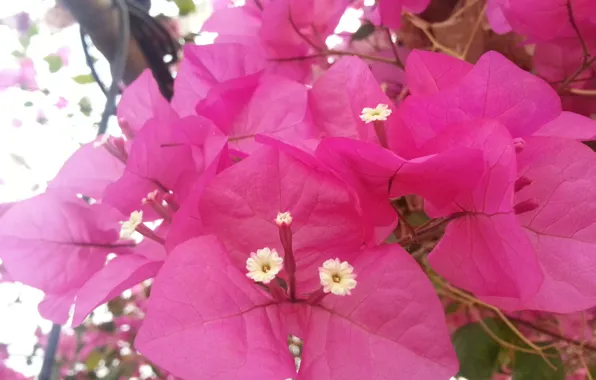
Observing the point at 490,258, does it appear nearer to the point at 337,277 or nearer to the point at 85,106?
the point at 337,277

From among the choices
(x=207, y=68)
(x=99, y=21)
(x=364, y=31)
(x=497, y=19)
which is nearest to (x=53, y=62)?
(x=99, y=21)

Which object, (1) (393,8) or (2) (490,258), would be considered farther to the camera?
(1) (393,8)

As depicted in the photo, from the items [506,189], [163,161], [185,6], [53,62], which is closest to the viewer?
[506,189]

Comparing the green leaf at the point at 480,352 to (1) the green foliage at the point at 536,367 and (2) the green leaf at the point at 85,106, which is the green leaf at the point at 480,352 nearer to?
(1) the green foliage at the point at 536,367

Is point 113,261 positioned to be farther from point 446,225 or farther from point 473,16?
point 473,16

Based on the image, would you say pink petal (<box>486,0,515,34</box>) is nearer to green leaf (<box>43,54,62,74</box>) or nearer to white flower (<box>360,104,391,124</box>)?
white flower (<box>360,104,391,124</box>)

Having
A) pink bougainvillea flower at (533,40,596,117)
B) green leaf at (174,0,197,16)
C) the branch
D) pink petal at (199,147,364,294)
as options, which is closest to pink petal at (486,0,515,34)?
pink bougainvillea flower at (533,40,596,117)

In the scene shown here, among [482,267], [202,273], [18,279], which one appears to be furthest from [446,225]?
[18,279]
